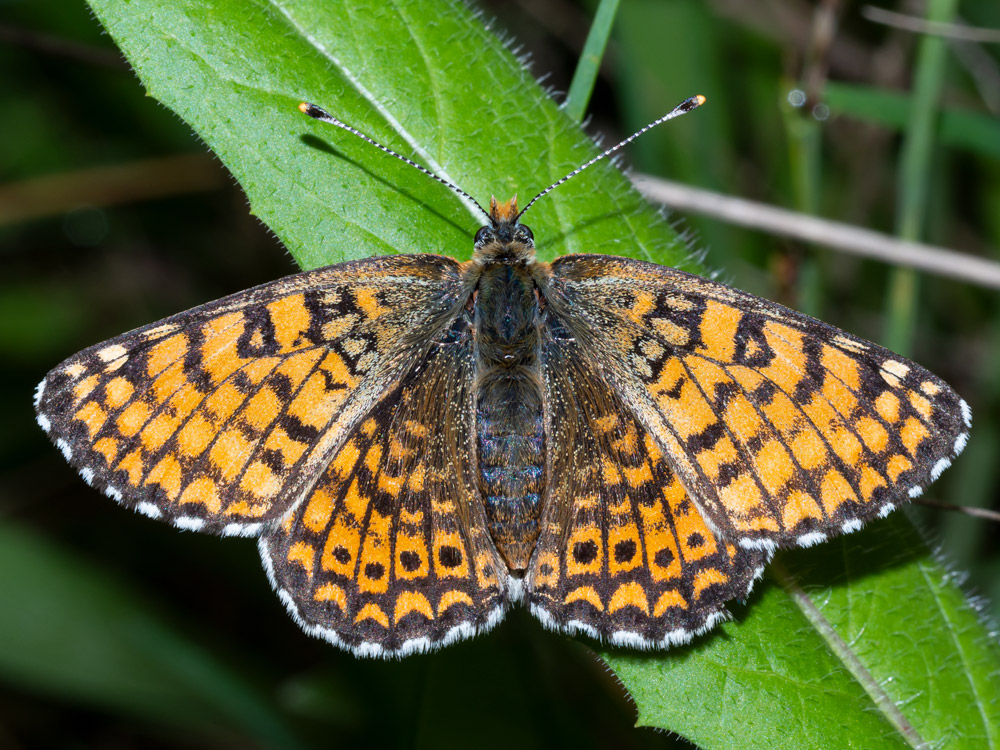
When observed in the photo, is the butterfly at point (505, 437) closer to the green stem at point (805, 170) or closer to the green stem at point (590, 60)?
the green stem at point (590, 60)

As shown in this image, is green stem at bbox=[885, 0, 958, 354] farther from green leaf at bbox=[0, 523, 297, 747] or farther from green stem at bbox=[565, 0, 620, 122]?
green leaf at bbox=[0, 523, 297, 747]

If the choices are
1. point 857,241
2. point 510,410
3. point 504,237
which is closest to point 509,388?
point 510,410

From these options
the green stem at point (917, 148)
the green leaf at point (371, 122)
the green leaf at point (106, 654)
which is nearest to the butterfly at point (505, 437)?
the green leaf at point (371, 122)

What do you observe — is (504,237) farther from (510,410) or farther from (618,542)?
(618,542)

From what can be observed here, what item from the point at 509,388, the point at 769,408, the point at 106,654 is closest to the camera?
the point at 769,408

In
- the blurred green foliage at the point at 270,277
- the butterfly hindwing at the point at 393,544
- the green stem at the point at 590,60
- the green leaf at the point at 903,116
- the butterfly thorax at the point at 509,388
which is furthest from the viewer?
the green leaf at the point at 903,116

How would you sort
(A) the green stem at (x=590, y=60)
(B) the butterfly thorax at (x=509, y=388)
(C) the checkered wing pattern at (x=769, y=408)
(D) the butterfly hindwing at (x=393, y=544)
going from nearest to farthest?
(C) the checkered wing pattern at (x=769, y=408) < (D) the butterfly hindwing at (x=393, y=544) < (B) the butterfly thorax at (x=509, y=388) < (A) the green stem at (x=590, y=60)
